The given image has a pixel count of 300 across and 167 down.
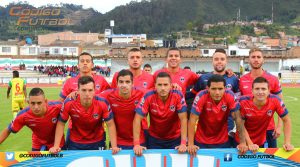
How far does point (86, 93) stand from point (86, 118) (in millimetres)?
416

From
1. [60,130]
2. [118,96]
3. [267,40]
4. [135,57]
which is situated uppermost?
[267,40]

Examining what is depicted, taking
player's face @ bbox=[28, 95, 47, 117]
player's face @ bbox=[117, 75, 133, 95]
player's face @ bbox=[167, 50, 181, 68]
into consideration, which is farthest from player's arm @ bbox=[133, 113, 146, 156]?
player's face @ bbox=[167, 50, 181, 68]

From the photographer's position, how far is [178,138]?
589 cm

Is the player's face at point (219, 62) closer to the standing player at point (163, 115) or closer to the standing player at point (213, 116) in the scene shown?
the standing player at point (213, 116)

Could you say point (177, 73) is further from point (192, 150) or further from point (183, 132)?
point (192, 150)

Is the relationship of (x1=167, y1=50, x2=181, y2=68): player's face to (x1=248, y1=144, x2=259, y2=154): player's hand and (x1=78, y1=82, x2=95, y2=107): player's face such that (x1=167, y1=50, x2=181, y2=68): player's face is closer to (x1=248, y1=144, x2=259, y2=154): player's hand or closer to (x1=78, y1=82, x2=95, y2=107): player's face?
(x1=78, y1=82, x2=95, y2=107): player's face

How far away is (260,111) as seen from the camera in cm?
552

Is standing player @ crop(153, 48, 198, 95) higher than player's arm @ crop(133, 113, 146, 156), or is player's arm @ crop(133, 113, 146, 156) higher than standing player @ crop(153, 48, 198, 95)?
standing player @ crop(153, 48, 198, 95)

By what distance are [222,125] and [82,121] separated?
2087mm

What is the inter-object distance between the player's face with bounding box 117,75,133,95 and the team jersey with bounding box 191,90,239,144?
0.99 m

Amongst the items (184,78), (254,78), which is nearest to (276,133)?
(254,78)

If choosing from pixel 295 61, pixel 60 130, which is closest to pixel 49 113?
pixel 60 130

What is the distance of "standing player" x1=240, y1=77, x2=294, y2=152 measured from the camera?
5.37m

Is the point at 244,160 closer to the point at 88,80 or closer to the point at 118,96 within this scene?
the point at 118,96
